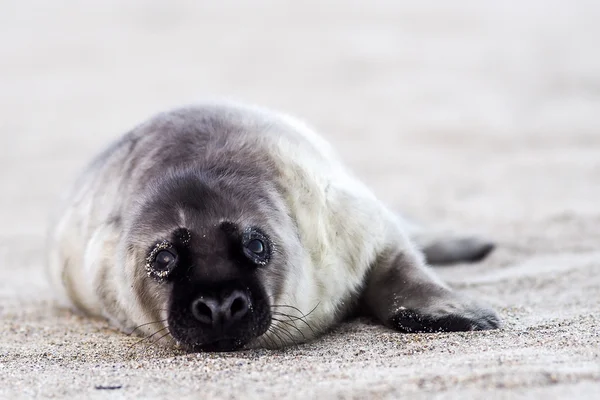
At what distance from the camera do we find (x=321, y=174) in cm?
442

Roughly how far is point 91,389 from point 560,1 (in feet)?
47.8

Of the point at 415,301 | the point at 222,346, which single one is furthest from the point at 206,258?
the point at 415,301

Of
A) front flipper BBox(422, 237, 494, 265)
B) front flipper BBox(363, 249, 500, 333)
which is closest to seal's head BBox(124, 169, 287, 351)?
front flipper BBox(363, 249, 500, 333)

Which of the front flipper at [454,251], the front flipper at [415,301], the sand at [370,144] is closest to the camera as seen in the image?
the sand at [370,144]

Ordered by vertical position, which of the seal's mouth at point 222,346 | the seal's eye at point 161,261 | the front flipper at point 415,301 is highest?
the seal's eye at point 161,261

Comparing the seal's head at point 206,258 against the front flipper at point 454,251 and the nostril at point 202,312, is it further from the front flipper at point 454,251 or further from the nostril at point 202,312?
the front flipper at point 454,251

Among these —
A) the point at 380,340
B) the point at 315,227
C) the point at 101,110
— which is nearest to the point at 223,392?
the point at 380,340

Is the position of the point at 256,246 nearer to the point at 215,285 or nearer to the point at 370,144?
the point at 215,285

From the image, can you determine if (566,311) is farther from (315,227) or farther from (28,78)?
(28,78)

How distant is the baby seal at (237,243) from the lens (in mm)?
3607

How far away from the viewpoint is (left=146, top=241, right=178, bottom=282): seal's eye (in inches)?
145

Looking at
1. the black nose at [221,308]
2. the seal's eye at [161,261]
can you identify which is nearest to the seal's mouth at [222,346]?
the black nose at [221,308]

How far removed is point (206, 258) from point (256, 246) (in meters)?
0.24

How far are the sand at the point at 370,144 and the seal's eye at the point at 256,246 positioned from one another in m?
0.38
